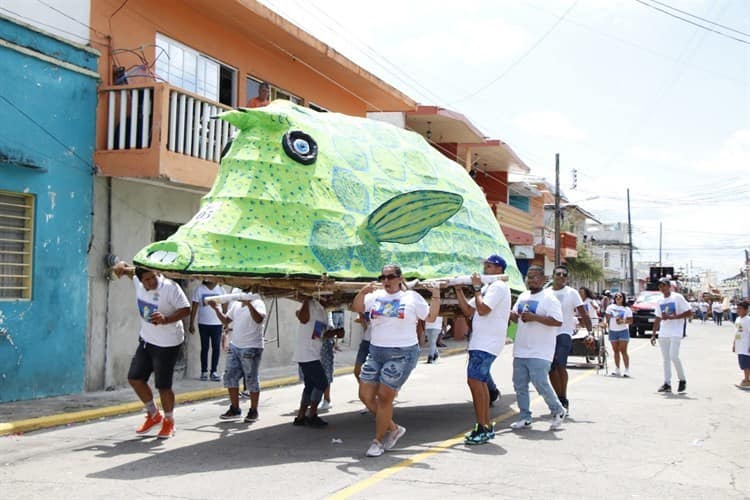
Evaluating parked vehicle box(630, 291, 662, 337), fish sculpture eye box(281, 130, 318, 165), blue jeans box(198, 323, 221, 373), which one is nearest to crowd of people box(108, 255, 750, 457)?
fish sculpture eye box(281, 130, 318, 165)

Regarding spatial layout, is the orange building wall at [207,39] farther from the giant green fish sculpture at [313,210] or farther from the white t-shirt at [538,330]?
the white t-shirt at [538,330]

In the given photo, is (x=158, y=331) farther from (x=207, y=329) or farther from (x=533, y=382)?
(x=207, y=329)

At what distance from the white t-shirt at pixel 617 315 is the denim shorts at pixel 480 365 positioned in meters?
7.14

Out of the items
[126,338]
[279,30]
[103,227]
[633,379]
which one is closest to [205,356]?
[126,338]

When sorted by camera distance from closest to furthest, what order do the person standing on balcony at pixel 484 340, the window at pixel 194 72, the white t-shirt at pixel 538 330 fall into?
the person standing on balcony at pixel 484 340 → the white t-shirt at pixel 538 330 → the window at pixel 194 72

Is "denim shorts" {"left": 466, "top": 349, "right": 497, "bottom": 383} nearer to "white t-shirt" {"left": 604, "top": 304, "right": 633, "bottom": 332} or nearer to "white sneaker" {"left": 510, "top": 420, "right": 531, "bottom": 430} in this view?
"white sneaker" {"left": 510, "top": 420, "right": 531, "bottom": 430}

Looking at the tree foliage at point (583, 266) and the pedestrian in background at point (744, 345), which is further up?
the tree foliage at point (583, 266)

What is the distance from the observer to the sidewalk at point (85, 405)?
883cm

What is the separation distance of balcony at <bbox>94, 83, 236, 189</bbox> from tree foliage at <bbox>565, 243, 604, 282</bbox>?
1540 inches

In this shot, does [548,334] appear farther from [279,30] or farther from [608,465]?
[279,30]

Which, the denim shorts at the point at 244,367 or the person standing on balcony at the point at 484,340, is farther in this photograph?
the denim shorts at the point at 244,367

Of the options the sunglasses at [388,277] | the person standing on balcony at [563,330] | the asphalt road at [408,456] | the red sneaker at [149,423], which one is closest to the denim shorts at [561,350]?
the person standing on balcony at [563,330]

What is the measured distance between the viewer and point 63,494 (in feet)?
18.4

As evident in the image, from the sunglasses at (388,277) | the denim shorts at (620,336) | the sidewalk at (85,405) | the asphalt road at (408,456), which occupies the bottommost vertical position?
the sidewalk at (85,405)
